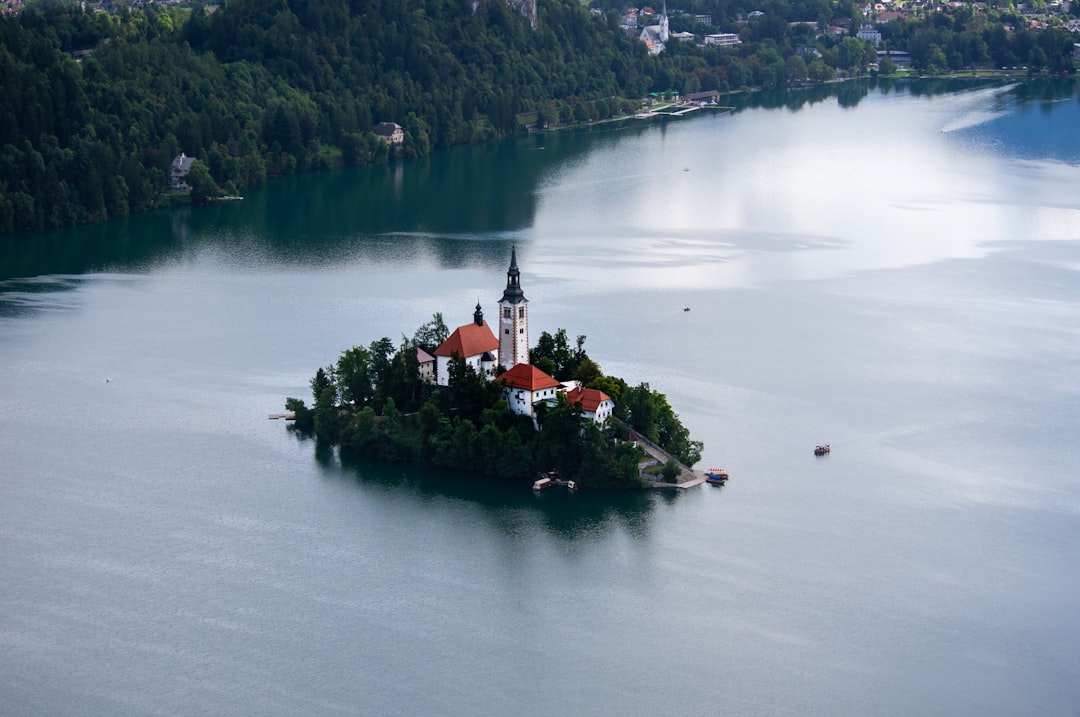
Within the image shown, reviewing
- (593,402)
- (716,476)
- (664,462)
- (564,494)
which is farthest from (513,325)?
(716,476)

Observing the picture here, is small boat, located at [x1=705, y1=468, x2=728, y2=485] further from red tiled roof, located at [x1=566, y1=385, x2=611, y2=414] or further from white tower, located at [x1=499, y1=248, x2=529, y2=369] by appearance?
white tower, located at [x1=499, y1=248, x2=529, y2=369]

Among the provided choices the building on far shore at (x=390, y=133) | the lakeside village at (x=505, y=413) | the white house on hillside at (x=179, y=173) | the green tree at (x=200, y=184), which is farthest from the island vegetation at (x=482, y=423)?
the building on far shore at (x=390, y=133)

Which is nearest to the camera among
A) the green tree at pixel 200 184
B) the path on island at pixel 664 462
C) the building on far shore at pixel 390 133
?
the path on island at pixel 664 462

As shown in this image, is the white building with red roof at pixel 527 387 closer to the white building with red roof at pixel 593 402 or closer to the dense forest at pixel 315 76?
the white building with red roof at pixel 593 402

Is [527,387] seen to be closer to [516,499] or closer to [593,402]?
[593,402]

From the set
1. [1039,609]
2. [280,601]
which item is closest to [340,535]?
[280,601]

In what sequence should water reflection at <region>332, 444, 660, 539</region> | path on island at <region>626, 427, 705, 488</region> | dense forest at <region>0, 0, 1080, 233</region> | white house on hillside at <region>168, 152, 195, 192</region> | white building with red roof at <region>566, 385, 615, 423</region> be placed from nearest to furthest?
water reflection at <region>332, 444, 660, 539</region> < path on island at <region>626, 427, 705, 488</region> < white building with red roof at <region>566, 385, 615, 423</region> < dense forest at <region>0, 0, 1080, 233</region> < white house on hillside at <region>168, 152, 195, 192</region>

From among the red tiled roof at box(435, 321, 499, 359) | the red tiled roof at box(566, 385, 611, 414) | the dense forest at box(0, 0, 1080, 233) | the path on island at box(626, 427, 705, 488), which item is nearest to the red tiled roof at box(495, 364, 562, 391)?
the red tiled roof at box(566, 385, 611, 414)
